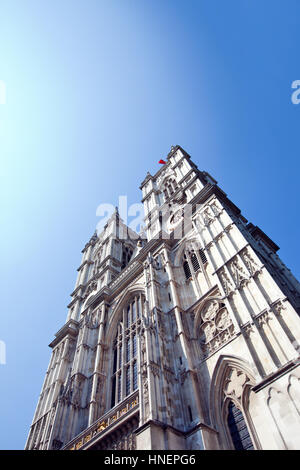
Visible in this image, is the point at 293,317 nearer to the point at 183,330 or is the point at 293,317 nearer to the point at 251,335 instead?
the point at 251,335

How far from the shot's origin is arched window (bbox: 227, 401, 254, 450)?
1285cm

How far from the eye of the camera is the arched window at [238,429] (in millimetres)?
12852

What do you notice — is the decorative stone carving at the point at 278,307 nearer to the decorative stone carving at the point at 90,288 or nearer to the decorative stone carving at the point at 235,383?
the decorative stone carving at the point at 235,383

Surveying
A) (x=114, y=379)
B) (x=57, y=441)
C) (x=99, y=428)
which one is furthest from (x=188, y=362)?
(x=57, y=441)

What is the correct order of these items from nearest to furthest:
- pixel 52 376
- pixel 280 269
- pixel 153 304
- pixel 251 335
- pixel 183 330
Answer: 1. pixel 251 335
2. pixel 183 330
3. pixel 153 304
4. pixel 280 269
5. pixel 52 376

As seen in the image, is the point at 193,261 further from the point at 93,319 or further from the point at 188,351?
the point at 93,319

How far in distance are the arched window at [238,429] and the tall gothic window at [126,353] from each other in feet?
23.0

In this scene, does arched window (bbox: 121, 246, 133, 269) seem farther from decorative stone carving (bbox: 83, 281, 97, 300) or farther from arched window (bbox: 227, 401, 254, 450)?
arched window (bbox: 227, 401, 254, 450)

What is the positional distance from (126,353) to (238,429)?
10.7m

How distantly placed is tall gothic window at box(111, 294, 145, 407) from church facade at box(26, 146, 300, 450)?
74 mm

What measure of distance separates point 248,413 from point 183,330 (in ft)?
18.3

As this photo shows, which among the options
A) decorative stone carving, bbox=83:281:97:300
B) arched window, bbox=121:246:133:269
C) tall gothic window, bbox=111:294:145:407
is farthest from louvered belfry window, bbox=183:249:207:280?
arched window, bbox=121:246:133:269
